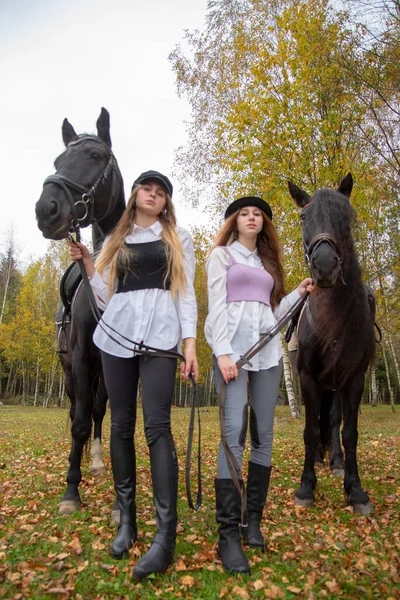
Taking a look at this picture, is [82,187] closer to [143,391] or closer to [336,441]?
[143,391]

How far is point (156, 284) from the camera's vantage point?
3258 millimetres

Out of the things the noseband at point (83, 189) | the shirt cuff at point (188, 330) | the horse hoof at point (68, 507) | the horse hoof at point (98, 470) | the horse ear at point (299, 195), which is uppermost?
the horse ear at point (299, 195)

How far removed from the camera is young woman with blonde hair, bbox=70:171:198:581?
3.02m

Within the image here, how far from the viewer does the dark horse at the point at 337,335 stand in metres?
4.10

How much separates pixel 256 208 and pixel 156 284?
109cm

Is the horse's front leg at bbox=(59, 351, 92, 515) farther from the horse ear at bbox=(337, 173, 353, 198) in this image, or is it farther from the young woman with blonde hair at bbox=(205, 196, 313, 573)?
the horse ear at bbox=(337, 173, 353, 198)

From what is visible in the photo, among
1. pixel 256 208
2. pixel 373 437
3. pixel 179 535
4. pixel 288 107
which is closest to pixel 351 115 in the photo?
pixel 288 107

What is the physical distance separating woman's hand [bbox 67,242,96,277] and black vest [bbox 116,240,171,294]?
343 mm

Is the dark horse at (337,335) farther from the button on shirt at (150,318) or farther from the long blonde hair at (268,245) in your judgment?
the button on shirt at (150,318)

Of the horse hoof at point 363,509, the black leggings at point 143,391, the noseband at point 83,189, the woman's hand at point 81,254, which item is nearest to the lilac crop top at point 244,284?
the black leggings at point 143,391

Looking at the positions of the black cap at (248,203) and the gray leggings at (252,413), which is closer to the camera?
the gray leggings at (252,413)

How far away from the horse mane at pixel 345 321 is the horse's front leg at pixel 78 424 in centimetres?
229

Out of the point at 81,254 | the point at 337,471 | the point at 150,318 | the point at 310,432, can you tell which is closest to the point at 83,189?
the point at 81,254

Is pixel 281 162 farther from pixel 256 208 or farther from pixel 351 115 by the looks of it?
pixel 256 208
